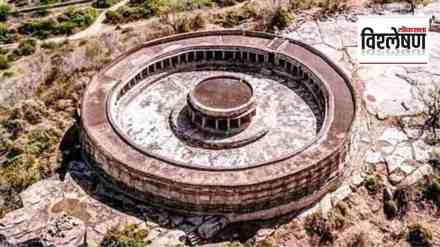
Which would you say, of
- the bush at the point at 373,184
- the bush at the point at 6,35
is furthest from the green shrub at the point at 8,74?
the bush at the point at 373,184

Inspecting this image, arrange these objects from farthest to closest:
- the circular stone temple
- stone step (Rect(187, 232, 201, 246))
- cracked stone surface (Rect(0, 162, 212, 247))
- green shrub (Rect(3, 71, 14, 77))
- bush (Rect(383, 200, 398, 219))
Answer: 1. green shrub (Rect(3, 71, 14, 77))
2. bush (Rect(383, 200, 398, 219))
3. the circular stone temple
4. stone step (Rect(187, 232, 201, 246))
5. cracked stone surface (Rect(0, 162, 212, 247))

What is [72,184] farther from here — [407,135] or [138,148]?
[407,135]

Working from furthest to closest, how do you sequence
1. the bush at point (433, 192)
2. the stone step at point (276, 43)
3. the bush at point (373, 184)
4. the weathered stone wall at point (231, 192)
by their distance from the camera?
the stone step at point (276, 43), the bush at point (373, 184), the bush at point (433, 192), the weathered stone wall at point (231, 192)

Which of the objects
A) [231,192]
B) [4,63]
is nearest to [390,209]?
[231,192]

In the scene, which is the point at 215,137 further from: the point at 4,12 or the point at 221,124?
the point at 4,12

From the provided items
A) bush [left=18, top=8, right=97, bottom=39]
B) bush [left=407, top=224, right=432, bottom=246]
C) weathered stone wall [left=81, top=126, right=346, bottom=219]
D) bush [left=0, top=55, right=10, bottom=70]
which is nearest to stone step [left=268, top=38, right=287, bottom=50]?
weathered stone wall [left=81, top=126, right=346, bottom=219]

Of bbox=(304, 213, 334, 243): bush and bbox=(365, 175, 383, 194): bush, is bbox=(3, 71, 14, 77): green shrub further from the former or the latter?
bbox=(365, 175, 383, 194): bush

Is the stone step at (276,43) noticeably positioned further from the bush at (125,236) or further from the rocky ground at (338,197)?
the bush at (125,236)
